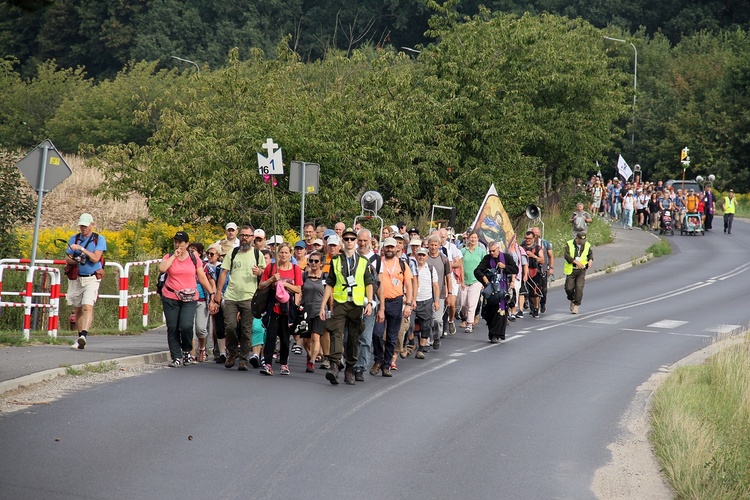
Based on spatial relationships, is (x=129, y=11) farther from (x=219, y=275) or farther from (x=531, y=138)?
(x=219, y=275)

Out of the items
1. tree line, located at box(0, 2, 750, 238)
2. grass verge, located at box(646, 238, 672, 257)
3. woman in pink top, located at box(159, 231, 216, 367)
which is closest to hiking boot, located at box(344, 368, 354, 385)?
woman in pink top, located at box(159, 231, 216, 367)

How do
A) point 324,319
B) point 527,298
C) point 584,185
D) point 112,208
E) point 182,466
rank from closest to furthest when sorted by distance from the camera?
point 182,466 → point 324,319 → point 527,298 → point 112,208 → point 584,185

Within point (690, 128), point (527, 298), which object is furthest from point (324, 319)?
point (690, 128)

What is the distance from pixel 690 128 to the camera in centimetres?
7075

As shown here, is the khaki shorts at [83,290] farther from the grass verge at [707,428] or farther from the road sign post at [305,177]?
the grass verge at [707,428]

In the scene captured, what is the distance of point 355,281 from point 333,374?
1.18 metres

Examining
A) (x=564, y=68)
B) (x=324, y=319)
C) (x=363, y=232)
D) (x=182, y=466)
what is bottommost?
(x=182, y=466)

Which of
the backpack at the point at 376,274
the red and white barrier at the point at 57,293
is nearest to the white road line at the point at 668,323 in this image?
the backpack at the point at 376,274

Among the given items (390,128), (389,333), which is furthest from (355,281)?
(390,128)

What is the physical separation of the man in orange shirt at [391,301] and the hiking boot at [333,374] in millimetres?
903

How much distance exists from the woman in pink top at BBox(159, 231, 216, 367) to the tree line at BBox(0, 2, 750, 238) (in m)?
11.4

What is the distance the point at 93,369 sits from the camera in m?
14.8

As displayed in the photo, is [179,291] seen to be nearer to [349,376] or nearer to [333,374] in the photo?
[333,374]

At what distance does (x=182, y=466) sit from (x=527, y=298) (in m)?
16.9
